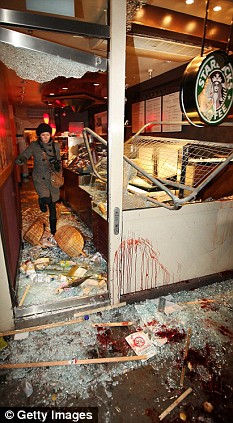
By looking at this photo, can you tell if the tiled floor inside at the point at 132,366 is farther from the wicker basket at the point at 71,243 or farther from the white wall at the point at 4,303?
the wicker basket at the point at 71,243

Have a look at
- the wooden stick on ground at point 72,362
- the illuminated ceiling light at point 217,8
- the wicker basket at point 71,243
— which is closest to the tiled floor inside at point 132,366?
the wooden stick on ground at point 72,362

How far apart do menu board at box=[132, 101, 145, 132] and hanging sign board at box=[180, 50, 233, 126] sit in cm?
537

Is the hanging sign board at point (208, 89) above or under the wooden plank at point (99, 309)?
above

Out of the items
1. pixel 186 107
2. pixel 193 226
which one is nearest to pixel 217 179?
pixel 193 226

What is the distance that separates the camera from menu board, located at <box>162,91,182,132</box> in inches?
248

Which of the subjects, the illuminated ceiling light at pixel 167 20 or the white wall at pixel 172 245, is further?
the illuminated ceiling light at pixel 167 20

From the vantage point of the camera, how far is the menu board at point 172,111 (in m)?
6.30

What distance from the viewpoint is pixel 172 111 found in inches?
258

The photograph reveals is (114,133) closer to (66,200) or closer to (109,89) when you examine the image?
(109,89)

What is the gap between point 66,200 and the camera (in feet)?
27.6

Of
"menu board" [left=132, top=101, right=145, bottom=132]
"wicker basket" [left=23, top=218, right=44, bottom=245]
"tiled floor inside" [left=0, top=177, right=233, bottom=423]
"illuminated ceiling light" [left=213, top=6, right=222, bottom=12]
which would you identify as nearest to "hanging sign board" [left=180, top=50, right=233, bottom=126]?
"illuminated ceiling light" [left=213, top=6, right=222, bottom=12]

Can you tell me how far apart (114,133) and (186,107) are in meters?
1.07

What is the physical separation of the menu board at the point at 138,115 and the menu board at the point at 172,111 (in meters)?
1.44

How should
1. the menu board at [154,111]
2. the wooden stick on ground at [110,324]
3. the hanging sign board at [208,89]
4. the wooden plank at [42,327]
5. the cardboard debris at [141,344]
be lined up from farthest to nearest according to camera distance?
the menu board at [154,111], the wooden stick on ground at [110,324], the wooden plank at [42,327], the hanging sign board at [208,89], the cardboard debris at [141,344]
